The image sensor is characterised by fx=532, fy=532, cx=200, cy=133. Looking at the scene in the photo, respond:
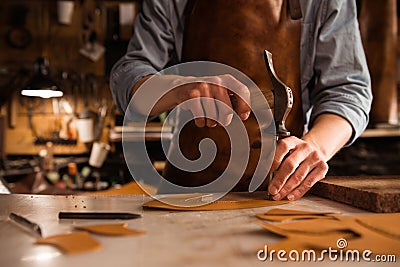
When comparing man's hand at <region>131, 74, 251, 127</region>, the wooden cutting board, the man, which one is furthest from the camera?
the man

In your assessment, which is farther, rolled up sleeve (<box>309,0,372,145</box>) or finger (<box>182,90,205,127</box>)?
rolled up sleeve (<box>309,0,372,145</box>)

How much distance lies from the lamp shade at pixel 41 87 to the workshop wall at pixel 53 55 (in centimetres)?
143

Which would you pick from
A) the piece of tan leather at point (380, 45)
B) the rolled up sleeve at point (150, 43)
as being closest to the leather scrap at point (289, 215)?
the rolled up sleeve at point (150, 43)

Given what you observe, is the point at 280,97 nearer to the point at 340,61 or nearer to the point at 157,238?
the point at 157,238

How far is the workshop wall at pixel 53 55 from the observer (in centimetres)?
402

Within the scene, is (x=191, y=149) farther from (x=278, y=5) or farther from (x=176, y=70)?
(x=278, y=5)

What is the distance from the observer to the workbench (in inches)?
24.0

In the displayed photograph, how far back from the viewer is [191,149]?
141 cm

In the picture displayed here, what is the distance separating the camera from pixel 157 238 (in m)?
0.71

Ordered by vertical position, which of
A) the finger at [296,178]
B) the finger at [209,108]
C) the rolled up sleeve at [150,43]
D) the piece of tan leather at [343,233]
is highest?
the rolled up sleeve at [150,43]

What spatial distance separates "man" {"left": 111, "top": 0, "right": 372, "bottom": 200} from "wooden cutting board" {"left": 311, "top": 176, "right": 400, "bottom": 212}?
18 centimetres

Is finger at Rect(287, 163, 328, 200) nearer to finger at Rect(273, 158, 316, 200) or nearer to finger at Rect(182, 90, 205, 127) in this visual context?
finger at Rect(273, 158, 316, 200)

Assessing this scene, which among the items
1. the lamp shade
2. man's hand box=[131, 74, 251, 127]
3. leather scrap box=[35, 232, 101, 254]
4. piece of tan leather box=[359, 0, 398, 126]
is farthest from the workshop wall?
leather scrap box=[35, 232, 101, 254]

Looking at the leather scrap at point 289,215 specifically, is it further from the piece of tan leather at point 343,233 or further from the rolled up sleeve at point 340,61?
the rolled up sleeve at point 340,61
